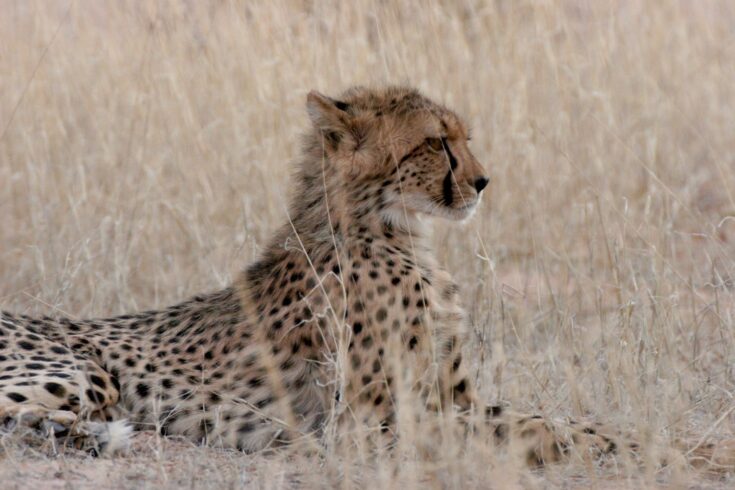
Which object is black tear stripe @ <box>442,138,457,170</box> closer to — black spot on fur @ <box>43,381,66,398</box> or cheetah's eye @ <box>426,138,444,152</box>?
cheetah's eye @ <box>426,138,444,152</box>

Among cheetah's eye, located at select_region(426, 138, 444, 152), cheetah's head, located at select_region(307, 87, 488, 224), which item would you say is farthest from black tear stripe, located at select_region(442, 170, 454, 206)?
cheetah's eye, located at select_region(426, 138, 444, 152)

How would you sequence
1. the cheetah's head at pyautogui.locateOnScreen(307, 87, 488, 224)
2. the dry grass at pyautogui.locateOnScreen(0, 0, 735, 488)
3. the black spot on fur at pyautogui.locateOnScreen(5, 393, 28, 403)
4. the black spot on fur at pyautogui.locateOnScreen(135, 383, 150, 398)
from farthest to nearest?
the dry grass at pyautogui.locateOnScreen(0, 0, 735, 488) < the cheetah's head at pyautogui.locateOnScreen(307, 87, 488, 224) < the black spot on fur at pyautogui.locateOnScreen(135, 383, 150, 398) < the black spot on fur at pyautogui.locateOnScreen(5, 393, 28, 403)

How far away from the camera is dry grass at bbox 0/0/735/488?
4699mm

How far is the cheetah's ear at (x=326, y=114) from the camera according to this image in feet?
12.3

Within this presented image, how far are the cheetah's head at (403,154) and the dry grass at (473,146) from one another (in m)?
0.47

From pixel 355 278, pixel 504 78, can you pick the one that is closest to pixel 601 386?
pixel 355 278

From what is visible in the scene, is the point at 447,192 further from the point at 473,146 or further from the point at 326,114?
the point at 473,146

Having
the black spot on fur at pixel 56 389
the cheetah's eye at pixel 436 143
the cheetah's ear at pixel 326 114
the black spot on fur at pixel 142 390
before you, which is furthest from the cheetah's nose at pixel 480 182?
the black spot on fur at pixel 56 389

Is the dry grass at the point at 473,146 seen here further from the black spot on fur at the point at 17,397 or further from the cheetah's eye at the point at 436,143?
the black spot on fur at the point at 17,397

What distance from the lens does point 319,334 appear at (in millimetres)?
3549

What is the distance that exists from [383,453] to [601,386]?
96cm

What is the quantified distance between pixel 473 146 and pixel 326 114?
85.3 inches

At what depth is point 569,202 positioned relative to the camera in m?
5.86

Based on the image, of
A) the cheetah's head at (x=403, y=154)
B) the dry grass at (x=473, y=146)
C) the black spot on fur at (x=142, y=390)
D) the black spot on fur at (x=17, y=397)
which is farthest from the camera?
the dry grass at (x=473, y=146)
